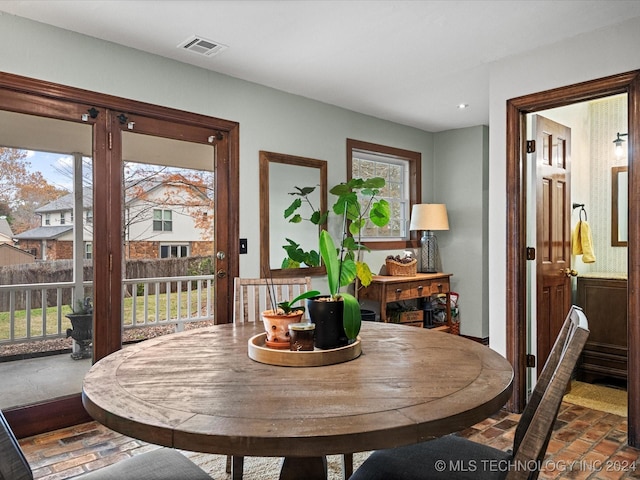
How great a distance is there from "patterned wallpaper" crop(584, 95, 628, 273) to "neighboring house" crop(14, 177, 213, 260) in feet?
10.9

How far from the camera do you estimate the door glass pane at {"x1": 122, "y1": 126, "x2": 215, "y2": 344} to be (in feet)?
10.00

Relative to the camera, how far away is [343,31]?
8.89 feet

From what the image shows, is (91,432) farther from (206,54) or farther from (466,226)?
(466,226)

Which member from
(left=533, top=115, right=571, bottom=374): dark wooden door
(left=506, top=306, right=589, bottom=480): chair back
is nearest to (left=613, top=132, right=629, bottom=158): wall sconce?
(left=533, top=115, right=571, bottom=374): dark wooden door

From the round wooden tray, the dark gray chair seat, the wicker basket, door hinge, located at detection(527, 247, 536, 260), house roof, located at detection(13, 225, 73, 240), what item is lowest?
the dark gray chair seat

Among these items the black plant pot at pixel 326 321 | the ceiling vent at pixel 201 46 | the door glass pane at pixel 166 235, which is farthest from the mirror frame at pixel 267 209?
the black plant pot at pixel 326 321

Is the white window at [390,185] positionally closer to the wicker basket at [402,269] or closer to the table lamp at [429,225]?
the table lamp at [429,225]

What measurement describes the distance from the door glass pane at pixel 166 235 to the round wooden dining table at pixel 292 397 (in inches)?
62.8

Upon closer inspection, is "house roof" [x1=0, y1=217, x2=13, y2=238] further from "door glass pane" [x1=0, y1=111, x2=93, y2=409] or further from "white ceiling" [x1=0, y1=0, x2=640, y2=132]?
"white ceiling" [x1=0, y1=0, x2=640, y2=132]

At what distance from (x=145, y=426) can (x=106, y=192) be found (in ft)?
7.63

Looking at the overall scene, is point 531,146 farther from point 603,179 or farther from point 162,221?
point 162,221

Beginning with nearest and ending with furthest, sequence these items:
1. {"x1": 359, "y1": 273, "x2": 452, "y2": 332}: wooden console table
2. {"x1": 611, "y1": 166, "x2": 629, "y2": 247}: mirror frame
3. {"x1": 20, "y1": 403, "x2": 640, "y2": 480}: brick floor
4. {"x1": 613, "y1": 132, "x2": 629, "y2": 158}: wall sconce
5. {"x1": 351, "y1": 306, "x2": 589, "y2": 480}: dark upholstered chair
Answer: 1. {"x1": 351, "y1": 306, "x2": 589, "y2": 480}: dark upholstered chair
2. {"x1": 20, "y1": 403, "x2": 640, "y2": 480}: brick floor
3. {"x1": 613, "y1": 132, "x2": 629, "y2": 158}: wall sconce
4. {"x1": 611, "y1": 166, "x2": 629, "y2": 247}: mirror frame
5. {"x1": 359, "y1": 273, "x2": 452, "y2": 332}: wooden console table

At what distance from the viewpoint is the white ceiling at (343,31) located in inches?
95.0

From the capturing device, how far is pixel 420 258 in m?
5.23
